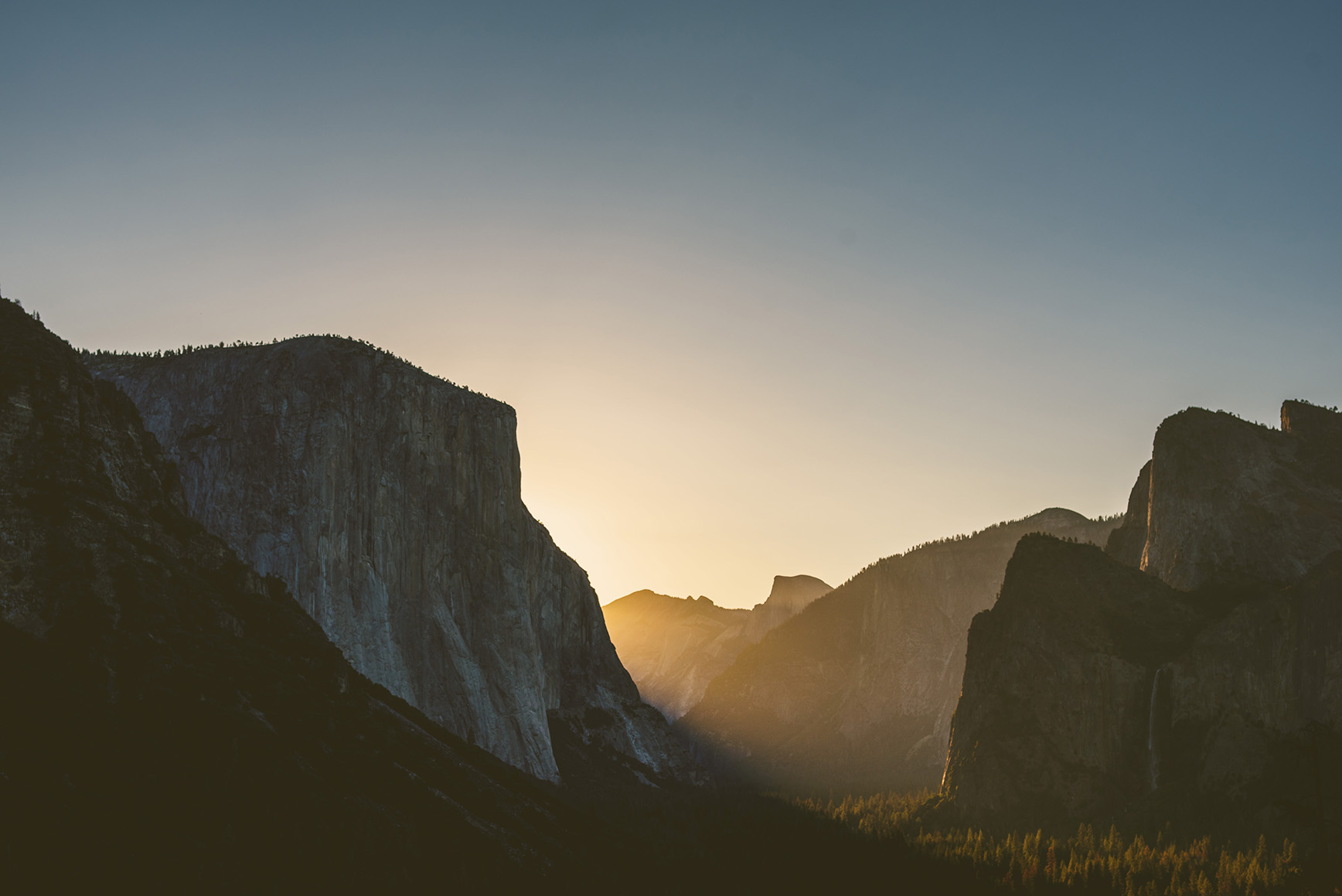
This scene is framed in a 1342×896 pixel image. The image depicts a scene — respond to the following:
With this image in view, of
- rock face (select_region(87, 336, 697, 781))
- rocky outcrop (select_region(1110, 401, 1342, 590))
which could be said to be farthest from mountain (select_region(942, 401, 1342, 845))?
rock face (select_region(87, 336, 697, 781))

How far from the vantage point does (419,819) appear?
61750 mm

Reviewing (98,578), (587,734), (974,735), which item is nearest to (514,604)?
(587,734)

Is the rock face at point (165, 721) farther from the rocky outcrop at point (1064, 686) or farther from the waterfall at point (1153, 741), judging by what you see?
the rocky outcrop at point (1064, 686)

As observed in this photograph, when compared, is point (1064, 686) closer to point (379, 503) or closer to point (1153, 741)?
point (1153, 741)

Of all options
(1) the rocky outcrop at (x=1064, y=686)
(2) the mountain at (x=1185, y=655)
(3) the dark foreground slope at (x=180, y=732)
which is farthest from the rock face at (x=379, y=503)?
(2) the mountain at (x=1185, y=655)

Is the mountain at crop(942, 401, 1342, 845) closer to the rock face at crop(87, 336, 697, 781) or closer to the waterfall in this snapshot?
the waterfall

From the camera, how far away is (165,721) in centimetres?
5250

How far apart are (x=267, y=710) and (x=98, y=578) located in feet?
36.1

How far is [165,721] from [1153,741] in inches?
3393

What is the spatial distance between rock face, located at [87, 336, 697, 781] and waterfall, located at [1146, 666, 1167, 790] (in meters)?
61.8

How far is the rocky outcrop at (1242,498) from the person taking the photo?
109188 mm

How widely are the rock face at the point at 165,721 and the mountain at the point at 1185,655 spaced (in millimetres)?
57340

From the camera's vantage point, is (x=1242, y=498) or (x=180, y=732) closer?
(x=180, y=732)

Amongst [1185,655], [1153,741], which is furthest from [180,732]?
[1185,655]
